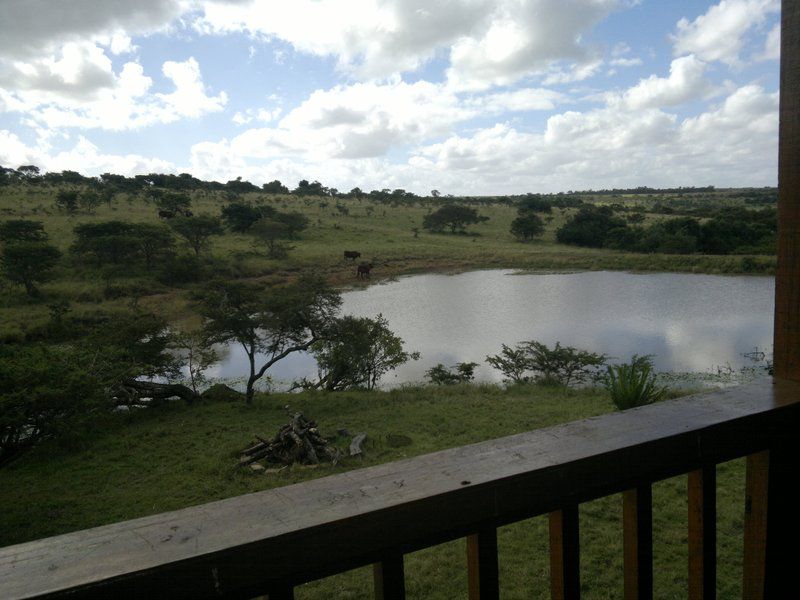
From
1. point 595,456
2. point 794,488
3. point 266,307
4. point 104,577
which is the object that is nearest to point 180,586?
point 104,577

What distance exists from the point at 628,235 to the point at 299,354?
24.8m

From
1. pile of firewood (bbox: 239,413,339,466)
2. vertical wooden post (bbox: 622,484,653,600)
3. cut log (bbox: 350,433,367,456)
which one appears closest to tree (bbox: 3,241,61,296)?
pile of firewood (bbox: 239,413,339,466)

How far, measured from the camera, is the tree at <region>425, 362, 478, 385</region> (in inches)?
477

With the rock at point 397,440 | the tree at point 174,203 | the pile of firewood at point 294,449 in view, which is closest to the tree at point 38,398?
the pile of firewood at point 294,449

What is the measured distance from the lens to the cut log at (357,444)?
7.34 meters

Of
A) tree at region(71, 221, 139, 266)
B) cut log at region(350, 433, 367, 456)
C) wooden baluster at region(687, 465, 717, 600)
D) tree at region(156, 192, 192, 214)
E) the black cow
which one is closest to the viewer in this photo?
wooden baluster at region(687, 465, 717, 600)

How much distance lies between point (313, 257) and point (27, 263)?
12.5 m

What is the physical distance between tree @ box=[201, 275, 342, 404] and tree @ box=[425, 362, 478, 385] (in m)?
2.66

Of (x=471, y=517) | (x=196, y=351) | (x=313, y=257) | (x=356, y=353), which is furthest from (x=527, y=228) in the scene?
(x=471, y=517)

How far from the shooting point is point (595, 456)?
89 cm

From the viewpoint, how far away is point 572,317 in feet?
59.9

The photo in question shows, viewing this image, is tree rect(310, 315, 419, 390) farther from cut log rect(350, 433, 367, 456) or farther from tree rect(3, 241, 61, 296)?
tree rect(3, 241, 61, 296)

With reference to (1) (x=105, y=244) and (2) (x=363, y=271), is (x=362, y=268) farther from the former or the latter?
(1) (x=105, y=244)

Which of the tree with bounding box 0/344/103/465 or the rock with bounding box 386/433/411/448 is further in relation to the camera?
the rock with bounding box 386/433/411/448
